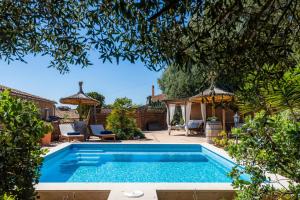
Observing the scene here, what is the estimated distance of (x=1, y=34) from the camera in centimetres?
244

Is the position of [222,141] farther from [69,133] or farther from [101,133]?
[69,133]

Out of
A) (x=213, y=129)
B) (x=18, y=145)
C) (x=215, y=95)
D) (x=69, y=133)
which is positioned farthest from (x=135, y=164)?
(x=215, y=95)

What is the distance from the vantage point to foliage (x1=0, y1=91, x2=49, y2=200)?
2.66 metres

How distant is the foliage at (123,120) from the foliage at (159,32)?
12.7m

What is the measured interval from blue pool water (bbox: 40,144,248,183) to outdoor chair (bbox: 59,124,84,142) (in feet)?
4.34

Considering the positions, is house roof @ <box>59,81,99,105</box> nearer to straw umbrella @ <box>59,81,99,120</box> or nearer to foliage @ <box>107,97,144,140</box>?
straw umbrella @ <box>59,81,99,120</box>

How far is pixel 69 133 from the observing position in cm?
1374

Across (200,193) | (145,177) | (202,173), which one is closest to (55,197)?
(200,193)

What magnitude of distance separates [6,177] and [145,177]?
5.38 metres

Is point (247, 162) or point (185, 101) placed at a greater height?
point (185, 101)

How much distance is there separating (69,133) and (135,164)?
17.4 ft

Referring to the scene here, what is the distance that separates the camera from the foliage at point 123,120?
52.5ft

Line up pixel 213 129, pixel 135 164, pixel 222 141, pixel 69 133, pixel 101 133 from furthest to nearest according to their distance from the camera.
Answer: pixel 101 133
pixel 69 133
pixel 213 129
pixel 222 141
pixel 135 164

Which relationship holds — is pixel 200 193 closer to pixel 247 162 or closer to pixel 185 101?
pixel 247 162
